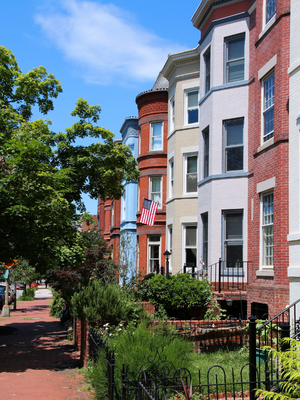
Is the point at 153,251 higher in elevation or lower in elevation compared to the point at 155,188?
lower

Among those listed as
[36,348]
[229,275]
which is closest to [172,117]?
[229,275]

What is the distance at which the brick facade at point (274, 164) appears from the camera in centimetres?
1145

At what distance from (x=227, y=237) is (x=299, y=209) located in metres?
6.16

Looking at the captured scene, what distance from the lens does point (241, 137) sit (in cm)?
1609

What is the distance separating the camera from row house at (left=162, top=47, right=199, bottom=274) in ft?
67.1

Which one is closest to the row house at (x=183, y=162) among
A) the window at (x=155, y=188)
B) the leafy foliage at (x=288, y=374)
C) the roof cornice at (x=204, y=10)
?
the roof cornice at (x=204, y=10)

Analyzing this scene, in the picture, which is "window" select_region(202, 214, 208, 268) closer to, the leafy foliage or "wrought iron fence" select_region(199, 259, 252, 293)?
"wrought iron fence" select_region(199, 259, 252, 293)

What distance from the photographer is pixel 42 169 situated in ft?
39.0

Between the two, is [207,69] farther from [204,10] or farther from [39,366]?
[39,366]

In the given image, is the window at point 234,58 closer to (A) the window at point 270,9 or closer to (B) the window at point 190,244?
(A) the window at point 270,9

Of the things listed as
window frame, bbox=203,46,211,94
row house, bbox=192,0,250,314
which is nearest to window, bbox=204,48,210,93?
window frame, bbox=203,46,211,94

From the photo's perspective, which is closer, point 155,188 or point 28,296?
point 155,188

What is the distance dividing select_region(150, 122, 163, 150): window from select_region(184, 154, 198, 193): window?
194 inches

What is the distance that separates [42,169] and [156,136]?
14.7 meters
